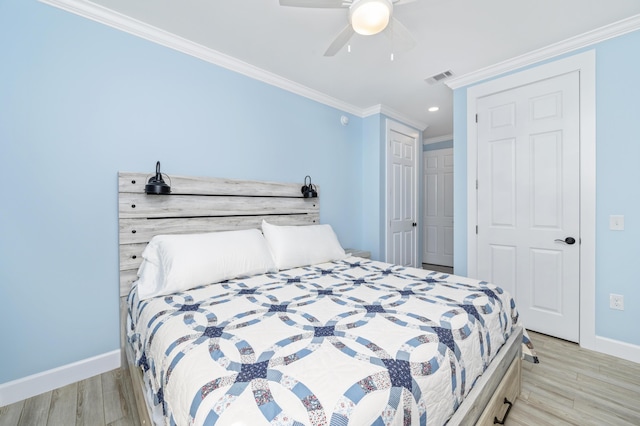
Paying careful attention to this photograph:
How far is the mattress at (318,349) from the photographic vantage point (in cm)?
76

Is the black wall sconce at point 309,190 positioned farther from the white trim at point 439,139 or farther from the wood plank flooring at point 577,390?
the white trim at point 439,139

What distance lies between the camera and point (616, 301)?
2174 mm

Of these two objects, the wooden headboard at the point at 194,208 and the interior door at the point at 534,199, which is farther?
the interior door at the point at 534,199

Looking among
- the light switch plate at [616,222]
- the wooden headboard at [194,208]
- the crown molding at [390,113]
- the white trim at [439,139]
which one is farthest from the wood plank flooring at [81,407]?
the white trim at [439,139]

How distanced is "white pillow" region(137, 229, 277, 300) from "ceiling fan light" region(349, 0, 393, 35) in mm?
1600

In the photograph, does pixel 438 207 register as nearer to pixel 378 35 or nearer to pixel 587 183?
pixel 587 183

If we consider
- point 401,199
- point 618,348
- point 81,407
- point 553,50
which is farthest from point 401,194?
point 81,407

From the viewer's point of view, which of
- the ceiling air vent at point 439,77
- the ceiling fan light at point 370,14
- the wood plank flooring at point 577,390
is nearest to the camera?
the ceiling fan light at point 370,14

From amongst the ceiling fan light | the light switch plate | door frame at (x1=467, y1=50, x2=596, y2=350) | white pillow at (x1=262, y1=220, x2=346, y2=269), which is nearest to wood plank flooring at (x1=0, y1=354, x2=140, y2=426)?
white pillow at (x1=262, y1=220, x2=346, y2=269)

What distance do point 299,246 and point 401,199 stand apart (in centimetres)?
230

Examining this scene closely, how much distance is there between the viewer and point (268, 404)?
28.8 inches

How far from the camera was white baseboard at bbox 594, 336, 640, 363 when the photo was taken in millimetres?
2088

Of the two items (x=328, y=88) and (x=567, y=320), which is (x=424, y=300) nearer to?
(x=567, y=320)

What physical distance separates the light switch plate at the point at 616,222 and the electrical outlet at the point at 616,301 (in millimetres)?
523
